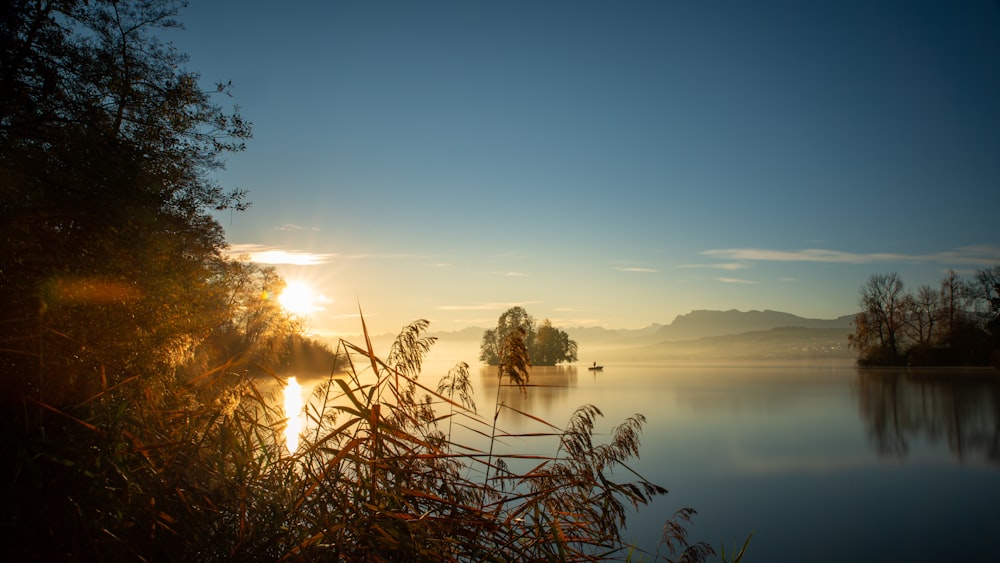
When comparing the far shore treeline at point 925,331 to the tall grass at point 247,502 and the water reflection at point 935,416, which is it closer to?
the water reflection at point 935,416

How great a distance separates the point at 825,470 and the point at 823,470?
4cm

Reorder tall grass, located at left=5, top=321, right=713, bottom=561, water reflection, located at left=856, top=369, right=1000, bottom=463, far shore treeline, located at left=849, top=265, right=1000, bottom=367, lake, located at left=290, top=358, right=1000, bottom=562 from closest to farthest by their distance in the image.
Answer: tall grass, located at left=5, top=321, right=713, bottom=561 < lake, located at left=290, top=358, right=1000, bottom=562 < water reflection, located at left=856, top=369, right=1000, bottom=463 < far shore treeline, located at left=849, top=265, right=1000, bottom=367

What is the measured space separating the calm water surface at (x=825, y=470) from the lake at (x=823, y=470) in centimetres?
3

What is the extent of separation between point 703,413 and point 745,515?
501 inches

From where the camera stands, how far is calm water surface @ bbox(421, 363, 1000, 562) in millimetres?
8133

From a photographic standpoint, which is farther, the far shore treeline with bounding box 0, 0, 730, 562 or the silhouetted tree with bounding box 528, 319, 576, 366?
the silhouetted tree with bounding box 528, 319, 576, 366

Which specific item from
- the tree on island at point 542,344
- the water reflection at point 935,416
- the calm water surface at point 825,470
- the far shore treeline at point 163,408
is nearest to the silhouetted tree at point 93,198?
the far shore treeline at point 163,408

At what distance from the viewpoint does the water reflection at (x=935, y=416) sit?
15047mm

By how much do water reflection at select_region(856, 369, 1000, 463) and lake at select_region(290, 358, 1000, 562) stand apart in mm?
53

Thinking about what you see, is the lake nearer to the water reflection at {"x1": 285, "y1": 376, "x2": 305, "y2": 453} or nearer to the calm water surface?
the calm water surface

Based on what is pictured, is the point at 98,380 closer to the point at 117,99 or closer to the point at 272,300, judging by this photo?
the point at 117,99

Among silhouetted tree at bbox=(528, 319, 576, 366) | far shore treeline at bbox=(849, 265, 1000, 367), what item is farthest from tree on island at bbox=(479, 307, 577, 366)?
far shore treeline at bbox=(849, 265, 1000, 367)

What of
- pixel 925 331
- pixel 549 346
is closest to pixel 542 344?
pixel 549 346

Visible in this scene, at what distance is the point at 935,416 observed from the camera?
63.1ft
